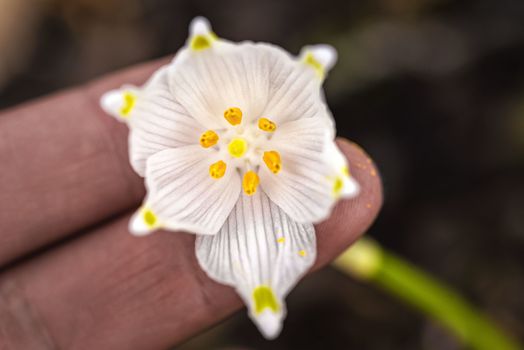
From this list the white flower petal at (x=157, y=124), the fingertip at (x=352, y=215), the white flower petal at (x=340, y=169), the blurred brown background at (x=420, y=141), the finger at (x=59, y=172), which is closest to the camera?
the white flower petal at (x=340, y=169)

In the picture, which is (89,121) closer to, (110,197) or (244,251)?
(110,197)

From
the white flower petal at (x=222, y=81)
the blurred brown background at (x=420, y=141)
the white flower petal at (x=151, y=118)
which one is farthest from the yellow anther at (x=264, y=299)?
the blurred brown background at (x=420, y=141)

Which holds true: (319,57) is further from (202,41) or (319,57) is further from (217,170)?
(217,170)

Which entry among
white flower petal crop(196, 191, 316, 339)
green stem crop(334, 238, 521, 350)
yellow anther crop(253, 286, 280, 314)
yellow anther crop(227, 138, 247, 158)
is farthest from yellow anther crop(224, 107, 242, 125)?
green stem crop(334, 238, 521, 350)

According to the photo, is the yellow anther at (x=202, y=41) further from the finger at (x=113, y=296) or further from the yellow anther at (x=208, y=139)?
the finger at (x=113, y=296)

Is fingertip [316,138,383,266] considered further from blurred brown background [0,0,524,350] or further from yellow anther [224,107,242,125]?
blurred brown background [0,0,524,350]
